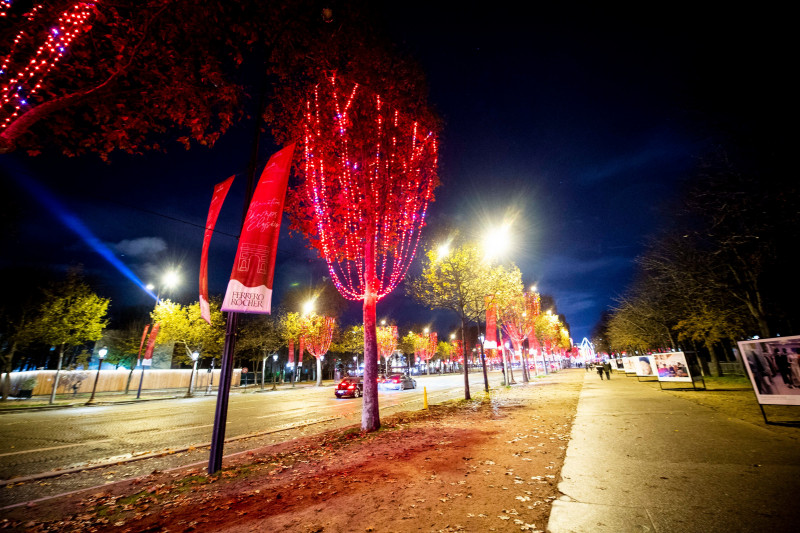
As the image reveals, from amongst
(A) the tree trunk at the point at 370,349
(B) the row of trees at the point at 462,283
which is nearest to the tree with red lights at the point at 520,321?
(B) the row of trees at the point at 462,283

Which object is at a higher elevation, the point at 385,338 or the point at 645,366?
the point at 385,338

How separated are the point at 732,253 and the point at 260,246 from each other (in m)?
22.7

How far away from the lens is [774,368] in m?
8.28

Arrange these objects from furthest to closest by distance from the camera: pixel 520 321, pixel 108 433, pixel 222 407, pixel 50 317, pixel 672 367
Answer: pixel 520 321 → pixel 50 317 → pixel 672 367 → pixel 108 433 → pixel 222 407

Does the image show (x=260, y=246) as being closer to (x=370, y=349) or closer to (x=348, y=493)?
(x=348, y=493)

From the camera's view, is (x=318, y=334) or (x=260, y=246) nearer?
(x=260, y=246)

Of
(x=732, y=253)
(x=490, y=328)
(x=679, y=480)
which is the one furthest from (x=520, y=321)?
(x=679, y=480)

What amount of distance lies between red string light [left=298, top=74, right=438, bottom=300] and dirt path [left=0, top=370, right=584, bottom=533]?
5.61 metres

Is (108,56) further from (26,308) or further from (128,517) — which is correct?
(26,308)

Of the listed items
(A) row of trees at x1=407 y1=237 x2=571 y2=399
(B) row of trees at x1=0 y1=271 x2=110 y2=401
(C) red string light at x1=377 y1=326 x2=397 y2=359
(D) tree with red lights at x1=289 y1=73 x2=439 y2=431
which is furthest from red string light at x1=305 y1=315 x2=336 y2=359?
(D) tree with red lights at x1=289 y1=73 x2=439 y2=431

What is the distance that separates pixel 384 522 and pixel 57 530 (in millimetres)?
4419

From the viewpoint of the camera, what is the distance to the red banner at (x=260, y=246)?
6.63 metres

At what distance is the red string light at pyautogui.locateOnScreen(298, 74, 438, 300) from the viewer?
11227mm

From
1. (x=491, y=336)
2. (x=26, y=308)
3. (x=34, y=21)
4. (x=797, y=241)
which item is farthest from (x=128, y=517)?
(x=26, y=308)
